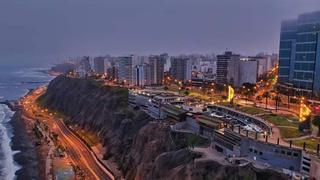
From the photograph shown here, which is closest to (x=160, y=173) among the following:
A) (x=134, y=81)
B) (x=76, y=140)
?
(x=76, y=140)

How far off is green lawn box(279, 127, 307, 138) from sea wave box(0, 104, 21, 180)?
181 feet

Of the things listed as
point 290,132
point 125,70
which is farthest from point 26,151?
point 290,132

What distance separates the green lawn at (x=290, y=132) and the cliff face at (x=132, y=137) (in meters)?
11.7

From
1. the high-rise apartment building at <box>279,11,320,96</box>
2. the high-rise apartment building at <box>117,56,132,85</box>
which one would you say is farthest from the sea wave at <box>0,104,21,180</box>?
the high-rise apartment building at <box>279,11,320,96</box>

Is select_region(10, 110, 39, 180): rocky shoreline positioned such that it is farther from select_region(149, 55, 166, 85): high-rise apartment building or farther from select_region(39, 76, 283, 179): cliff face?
select_region(149, 55, 166, 85): high-rise apartment building

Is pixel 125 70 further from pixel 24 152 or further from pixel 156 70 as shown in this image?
pixel 24 152

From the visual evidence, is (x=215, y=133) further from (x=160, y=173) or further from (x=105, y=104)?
(x=105, y=104)

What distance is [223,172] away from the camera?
44.5 meters

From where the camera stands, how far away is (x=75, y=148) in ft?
282

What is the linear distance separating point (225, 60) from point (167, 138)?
288 feet

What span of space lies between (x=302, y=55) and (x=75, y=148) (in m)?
59.9

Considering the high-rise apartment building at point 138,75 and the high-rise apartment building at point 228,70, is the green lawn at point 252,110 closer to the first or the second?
the high-rise apartment building at point 228,70

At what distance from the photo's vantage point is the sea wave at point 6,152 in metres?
74.4

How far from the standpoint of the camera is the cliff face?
46812 mm
